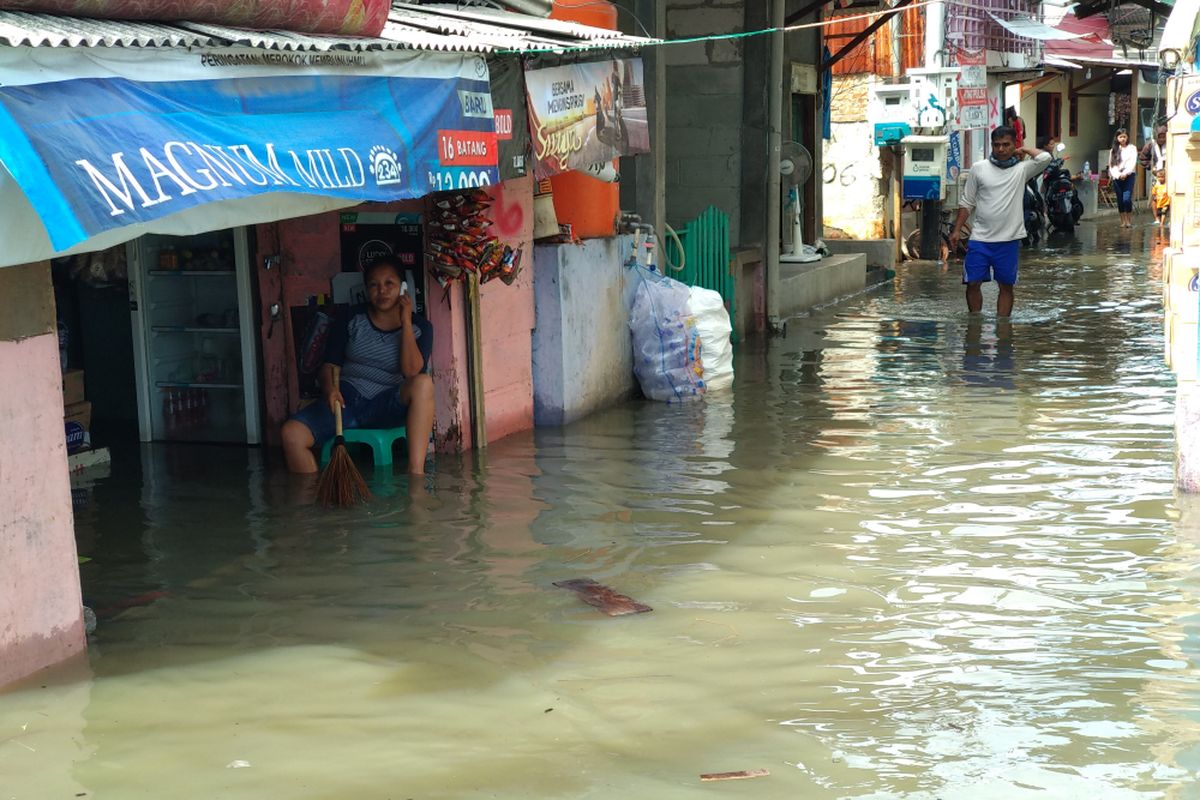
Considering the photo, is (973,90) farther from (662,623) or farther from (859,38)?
(662,623)

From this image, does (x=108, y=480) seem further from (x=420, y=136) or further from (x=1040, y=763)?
(x=1040, y=763)

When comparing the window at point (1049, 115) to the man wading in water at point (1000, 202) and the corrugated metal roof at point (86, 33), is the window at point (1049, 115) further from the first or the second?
the corrugated metal roof at point (86, 33)

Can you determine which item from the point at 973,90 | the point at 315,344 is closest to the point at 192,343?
the point at 315,344

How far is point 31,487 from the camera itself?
4.95m

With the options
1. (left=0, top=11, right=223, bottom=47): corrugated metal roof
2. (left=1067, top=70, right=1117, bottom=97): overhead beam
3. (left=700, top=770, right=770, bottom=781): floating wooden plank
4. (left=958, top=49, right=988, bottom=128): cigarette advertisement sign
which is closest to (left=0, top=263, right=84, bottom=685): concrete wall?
(left=0, top=11, right=223, bottom=47): corrugated metal roof

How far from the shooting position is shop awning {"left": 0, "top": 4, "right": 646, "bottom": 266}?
4570 mm

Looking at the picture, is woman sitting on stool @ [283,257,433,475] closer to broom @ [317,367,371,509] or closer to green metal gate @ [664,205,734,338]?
broom @ [317,367,371,509]

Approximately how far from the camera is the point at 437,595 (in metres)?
6.02

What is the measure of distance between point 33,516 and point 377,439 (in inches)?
138

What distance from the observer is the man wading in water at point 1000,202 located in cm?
1354

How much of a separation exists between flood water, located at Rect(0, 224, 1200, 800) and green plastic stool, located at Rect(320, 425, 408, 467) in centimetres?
31

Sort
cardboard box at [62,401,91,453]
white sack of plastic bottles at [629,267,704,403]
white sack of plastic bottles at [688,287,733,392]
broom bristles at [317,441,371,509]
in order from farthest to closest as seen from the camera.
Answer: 1. white sack of plastic bottles at [688,287,733,392]
2. white sack of plastic bottles at [629,267,704,403]
3. cardboard box at [62,401,91,453]
4. broom bristles at [317,441,371,509]

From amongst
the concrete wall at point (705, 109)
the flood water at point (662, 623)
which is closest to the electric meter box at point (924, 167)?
the concrete wall at point (705, 109)

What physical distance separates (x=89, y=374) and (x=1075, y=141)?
94.7ft
